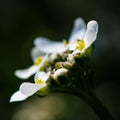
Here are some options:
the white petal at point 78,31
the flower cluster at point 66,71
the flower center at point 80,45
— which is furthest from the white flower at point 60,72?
the white petal at point 78,31

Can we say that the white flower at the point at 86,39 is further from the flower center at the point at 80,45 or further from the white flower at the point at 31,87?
the white flower at the point at 31,87

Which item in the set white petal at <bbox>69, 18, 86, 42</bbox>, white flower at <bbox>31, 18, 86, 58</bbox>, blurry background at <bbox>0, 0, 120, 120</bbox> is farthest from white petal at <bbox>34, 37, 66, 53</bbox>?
blurry background at <bbox>0, 0, 120, 120</bbox>

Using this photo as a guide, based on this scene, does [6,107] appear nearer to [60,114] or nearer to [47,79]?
[60,114]

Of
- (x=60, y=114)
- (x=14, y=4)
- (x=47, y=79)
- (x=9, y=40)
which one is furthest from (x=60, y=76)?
(x=14, y=4)

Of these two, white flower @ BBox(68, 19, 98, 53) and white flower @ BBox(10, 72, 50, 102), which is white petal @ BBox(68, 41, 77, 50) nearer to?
white flower @ BBox(68, 19, 98, 53)

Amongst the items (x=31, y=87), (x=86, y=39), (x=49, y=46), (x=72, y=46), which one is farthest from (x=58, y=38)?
(x=31, y=87)

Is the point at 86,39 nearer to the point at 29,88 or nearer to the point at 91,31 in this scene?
the point at 91,31
